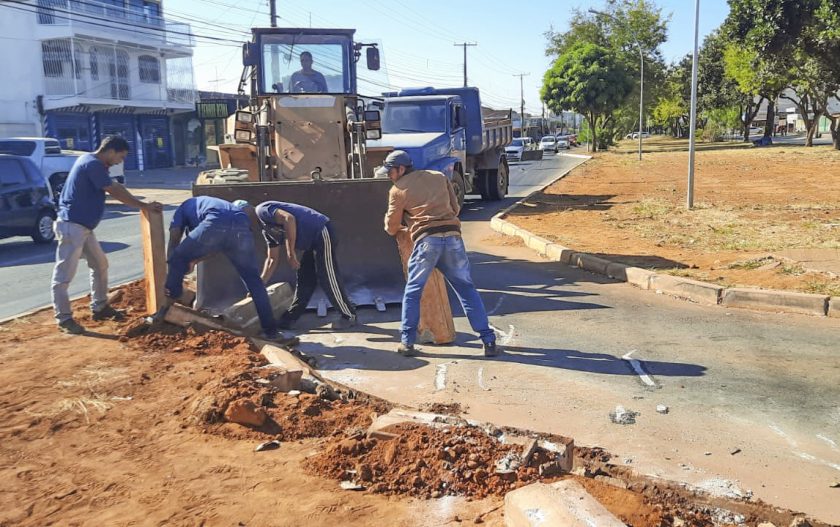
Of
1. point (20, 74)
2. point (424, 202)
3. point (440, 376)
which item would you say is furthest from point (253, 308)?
point (20, 74)

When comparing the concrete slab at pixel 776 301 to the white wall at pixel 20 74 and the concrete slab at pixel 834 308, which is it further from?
the white wall at pixel 20 74

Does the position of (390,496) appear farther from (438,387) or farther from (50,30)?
→ (50,30)

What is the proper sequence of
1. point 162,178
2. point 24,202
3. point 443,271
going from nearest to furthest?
point 443,271 → point 24,202 → point 162,178

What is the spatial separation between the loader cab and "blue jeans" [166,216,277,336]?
4271 mm

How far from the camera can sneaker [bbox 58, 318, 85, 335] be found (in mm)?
7574

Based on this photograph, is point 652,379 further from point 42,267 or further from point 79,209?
point 42,267

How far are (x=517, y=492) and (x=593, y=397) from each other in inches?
90.0

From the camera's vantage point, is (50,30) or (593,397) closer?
(593,397)

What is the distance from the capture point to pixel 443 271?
23.1ft

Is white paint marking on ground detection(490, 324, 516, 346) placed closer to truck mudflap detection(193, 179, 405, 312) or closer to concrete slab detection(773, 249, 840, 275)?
truck mudflap detection(193, 179, 405, 312)

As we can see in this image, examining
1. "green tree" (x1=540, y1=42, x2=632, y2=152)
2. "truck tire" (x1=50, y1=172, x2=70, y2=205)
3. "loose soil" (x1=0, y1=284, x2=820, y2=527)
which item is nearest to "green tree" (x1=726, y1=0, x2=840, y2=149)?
"truck tire" (x1=50, y1=172, x2=70, y2=205)

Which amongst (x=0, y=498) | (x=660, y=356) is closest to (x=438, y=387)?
(x=660, y=356)

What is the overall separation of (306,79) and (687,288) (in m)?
5.76

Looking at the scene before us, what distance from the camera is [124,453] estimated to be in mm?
4691
